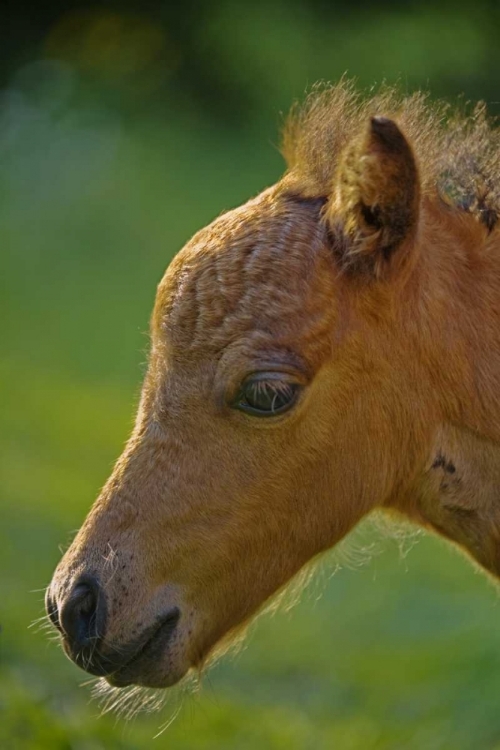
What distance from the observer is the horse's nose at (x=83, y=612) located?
242cm

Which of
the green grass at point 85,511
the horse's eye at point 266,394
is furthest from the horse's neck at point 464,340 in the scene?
the green grass at point 85,511

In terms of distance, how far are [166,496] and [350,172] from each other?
2.83ft

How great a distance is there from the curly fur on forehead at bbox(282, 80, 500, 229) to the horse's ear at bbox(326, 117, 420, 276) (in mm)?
205

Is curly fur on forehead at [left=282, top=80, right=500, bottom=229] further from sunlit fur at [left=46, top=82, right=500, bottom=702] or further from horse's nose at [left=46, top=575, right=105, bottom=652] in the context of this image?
horse's nose at [left=46, top=575, right=105, bottom=652]

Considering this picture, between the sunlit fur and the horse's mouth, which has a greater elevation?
the sunlit fur

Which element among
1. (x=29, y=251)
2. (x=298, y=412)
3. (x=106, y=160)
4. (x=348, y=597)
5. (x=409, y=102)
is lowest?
(x=348, y=597)

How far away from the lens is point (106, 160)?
897cm

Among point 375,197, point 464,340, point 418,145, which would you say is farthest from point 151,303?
point 375,197

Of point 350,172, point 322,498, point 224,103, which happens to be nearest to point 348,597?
point 322,498

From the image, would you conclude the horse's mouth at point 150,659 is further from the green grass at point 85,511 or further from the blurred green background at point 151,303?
the blurred green background at point 151,303

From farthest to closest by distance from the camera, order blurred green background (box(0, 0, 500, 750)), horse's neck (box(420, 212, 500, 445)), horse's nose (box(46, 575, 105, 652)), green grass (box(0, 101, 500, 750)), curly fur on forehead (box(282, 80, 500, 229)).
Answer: blurred green background (box(0, 0, 500, 750)) → green grass (box(0, 101, 500, 750)) → curly fur on forehead (box(282, 80, 500, 229)) → horse's neck (box(420, 212, 500, 445)) → horse's nose (box(46, 575, 105, 652))

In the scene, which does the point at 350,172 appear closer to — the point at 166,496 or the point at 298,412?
the point at 298,412

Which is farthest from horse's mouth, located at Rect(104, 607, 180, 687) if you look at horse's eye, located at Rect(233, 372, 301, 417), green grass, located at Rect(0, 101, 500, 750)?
green grass, located at Rect(0, 101, 500, 750)

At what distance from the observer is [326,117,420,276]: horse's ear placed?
2301 millimetres
